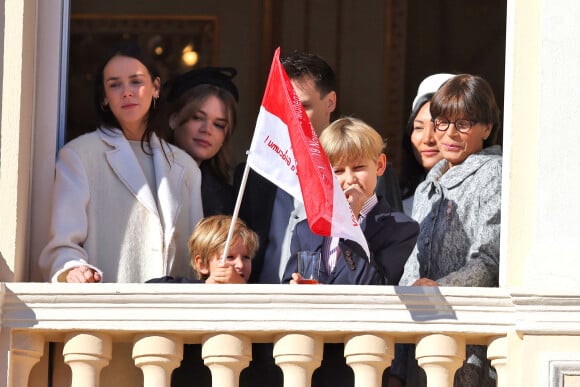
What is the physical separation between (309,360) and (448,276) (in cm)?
73

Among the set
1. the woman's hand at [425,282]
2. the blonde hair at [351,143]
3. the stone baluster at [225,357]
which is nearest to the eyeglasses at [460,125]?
the blonde hair at [351,143]

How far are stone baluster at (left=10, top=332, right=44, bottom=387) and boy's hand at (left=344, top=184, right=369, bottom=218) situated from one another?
4.24ft

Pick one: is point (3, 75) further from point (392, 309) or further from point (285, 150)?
point (392, 309)

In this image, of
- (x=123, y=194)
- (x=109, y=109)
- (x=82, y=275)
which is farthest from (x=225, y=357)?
(x=109, y=109)

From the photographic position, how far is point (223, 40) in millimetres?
13531

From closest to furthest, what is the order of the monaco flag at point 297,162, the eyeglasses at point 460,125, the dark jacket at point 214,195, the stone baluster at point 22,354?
the monaco flag at point 297,162 → the stone baluster at point 22,354 → the eyeglasses at point 460,125 → the dark jacket at point 214,195

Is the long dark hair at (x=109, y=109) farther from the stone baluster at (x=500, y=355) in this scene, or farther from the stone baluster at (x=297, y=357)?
the stone baluster at (x=500, y=355)

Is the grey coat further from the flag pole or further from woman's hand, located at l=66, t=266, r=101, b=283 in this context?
woman's hand, located at l=66, t=266, r=101, b=283

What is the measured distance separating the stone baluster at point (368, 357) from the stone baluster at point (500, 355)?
1.28 ft

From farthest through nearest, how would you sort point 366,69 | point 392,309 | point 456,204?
point 366,69 → point 456,204 → point 392,309

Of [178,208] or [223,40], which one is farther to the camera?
[223,40]

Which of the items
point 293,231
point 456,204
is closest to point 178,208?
point 293,231

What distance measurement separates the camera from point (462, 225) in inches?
394

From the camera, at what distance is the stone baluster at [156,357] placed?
9.50m
